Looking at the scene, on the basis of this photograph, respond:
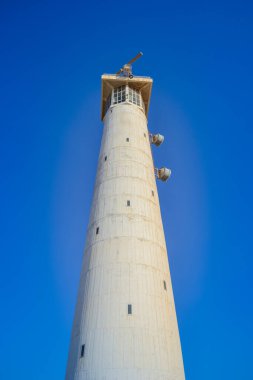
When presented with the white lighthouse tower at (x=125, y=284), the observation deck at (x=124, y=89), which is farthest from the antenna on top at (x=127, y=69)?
the white lighthouse tower at (x=125, y=284)

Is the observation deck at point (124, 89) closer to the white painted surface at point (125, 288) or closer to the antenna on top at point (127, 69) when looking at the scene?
the antenna on top at point (127, 69)

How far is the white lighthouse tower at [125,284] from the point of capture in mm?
20812

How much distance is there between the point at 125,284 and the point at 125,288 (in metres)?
0.30

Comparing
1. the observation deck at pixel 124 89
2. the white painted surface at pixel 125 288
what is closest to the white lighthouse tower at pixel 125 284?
the white painted surface at pixel 125 288

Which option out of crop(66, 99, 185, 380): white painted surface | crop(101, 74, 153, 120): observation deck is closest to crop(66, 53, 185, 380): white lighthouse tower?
crop(66, 99, 185, 380): white painted surface

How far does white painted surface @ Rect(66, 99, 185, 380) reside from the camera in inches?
818

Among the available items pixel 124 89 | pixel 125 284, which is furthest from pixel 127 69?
pixel 125 284

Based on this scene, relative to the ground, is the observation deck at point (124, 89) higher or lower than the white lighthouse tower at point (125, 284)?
higher

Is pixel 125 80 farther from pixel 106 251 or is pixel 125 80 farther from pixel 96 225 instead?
pixel 106 251

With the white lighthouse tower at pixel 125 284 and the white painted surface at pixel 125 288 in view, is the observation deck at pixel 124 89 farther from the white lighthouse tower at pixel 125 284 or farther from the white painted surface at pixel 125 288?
the white painted surface at pixel 125 288

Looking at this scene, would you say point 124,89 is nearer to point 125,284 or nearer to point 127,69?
point 127,69

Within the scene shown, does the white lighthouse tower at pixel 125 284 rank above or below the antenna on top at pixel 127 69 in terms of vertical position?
below

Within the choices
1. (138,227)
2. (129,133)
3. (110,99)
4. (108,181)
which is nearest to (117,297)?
(138,227)

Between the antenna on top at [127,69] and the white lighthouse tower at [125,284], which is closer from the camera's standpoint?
the white lighthouse tower at [125,284]
